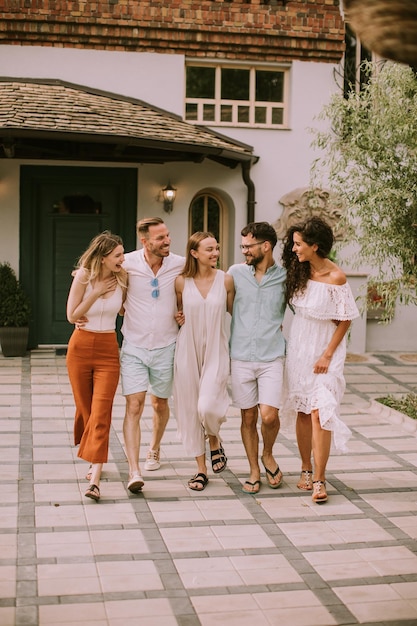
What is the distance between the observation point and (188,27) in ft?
47.0

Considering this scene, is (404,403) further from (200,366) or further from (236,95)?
(236,95)

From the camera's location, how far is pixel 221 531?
19.5 ft

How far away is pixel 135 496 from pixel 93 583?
166cm

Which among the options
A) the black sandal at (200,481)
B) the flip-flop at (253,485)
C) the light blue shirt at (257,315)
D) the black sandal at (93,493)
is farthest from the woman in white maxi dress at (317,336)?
the black sandal at (93,493)

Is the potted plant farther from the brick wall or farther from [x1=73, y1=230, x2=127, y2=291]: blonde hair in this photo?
[x1=73, y1=230, x2=127, y2=291]: blonde hair

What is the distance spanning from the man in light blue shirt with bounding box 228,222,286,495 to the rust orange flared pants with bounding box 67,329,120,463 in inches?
35.8

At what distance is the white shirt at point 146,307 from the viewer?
6762 mm

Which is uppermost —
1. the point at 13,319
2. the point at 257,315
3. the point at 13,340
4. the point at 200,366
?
the point at 257,315

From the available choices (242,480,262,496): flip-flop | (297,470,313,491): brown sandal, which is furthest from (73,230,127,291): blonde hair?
(297,470,313,491): brown sandal

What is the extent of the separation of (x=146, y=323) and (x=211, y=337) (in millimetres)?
486

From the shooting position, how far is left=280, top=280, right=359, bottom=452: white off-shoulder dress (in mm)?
6613

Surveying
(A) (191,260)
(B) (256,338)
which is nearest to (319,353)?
(B) (256,338)

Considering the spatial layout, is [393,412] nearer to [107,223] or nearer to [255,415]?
[255,415]

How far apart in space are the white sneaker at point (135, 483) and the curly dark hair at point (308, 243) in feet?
5.51
